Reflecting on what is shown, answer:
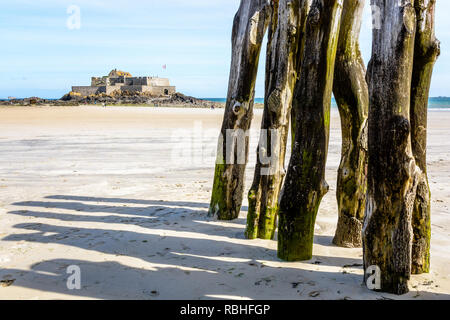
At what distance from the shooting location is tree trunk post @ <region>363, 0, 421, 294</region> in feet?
10.2

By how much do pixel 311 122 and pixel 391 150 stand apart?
891 mm

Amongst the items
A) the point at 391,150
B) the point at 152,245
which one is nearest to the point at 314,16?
the point at 391,150

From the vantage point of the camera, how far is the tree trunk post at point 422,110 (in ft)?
10.8

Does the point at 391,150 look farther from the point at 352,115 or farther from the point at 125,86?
the point at 125,86

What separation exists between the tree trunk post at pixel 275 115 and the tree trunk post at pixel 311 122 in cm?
58

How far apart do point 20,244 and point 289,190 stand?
297 centimetres

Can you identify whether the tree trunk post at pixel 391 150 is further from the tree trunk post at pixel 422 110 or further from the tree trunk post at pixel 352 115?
the tree trunk post at pixel 352 115

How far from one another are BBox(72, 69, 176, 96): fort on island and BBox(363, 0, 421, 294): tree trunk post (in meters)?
71.5

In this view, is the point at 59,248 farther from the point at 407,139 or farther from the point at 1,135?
the point at 1,135

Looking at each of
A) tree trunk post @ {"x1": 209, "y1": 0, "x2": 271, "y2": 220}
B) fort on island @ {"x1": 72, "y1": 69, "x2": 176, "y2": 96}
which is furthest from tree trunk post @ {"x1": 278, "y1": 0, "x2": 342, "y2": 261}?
fort on island @ {"x1": 72, "y1": 69, "x2": 176, "y2": 96}

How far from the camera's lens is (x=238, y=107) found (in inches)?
212

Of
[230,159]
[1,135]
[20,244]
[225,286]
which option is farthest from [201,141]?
[225,286]

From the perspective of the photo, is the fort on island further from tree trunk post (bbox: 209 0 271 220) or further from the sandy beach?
tree trunk post (bbox: 209 0 271 220)
